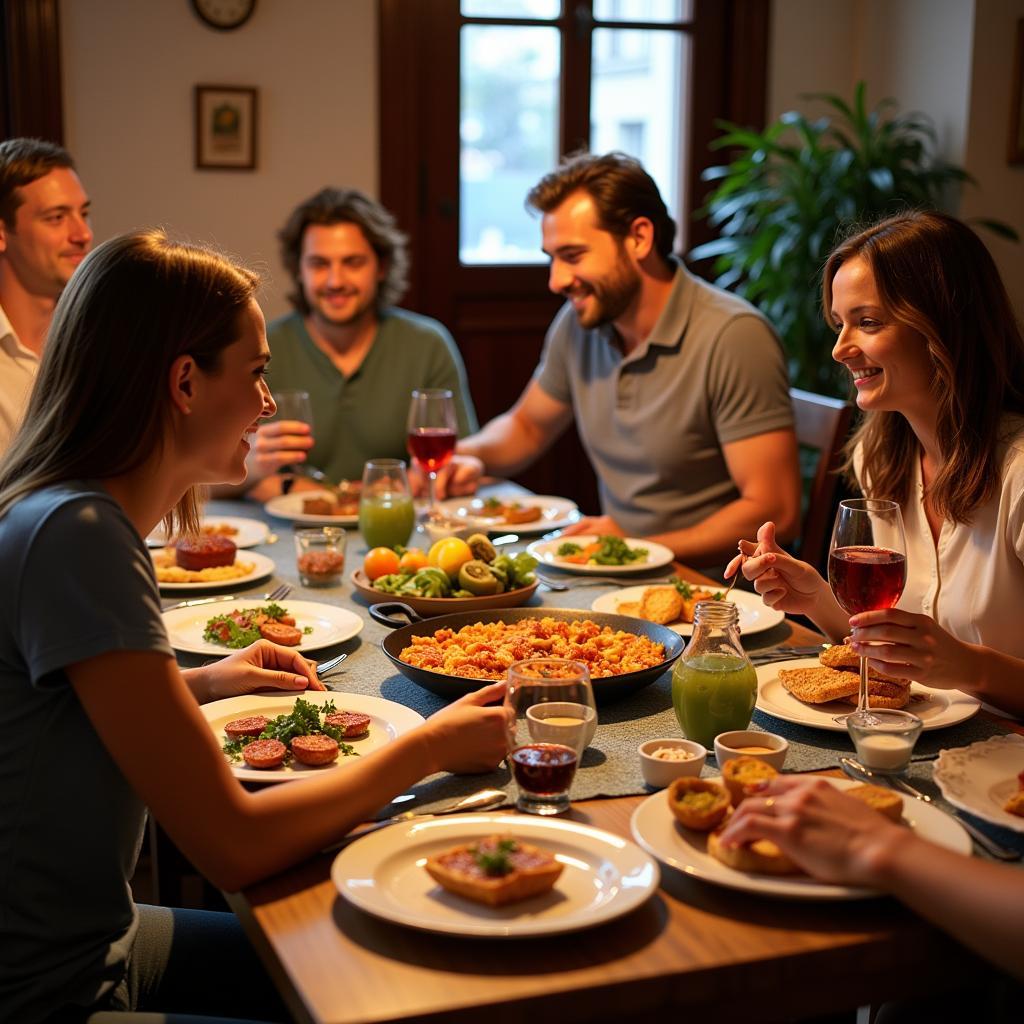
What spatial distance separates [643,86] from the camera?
16.1 feet

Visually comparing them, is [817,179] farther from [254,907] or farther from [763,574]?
[254,907]

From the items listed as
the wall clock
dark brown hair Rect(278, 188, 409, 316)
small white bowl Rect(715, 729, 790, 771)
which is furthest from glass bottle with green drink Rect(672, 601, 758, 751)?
the wall clock

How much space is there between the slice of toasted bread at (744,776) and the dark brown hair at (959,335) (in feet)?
2.38

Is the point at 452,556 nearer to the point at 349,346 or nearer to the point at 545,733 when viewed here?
the point at 545,733

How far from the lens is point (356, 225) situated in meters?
3.58

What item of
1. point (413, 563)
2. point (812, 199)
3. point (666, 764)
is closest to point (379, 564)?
point (413, 563)

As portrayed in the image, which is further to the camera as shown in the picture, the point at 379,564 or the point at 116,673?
the point at 379,564

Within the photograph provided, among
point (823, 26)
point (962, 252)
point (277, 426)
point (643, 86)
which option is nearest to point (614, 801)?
point (962, 252)

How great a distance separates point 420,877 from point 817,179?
12.3 feet

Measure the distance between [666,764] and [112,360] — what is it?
72cm

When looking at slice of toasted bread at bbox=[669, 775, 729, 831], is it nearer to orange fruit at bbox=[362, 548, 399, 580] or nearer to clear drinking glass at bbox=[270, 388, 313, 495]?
orange fruit at bbox=[362, 548, 399, 580]

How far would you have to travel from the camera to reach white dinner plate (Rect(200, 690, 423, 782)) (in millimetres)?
1514

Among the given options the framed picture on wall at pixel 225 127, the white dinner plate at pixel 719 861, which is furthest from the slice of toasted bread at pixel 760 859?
the framed picture on wall at pixel 225 127

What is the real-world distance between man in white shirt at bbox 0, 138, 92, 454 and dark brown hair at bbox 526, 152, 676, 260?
1115mm
